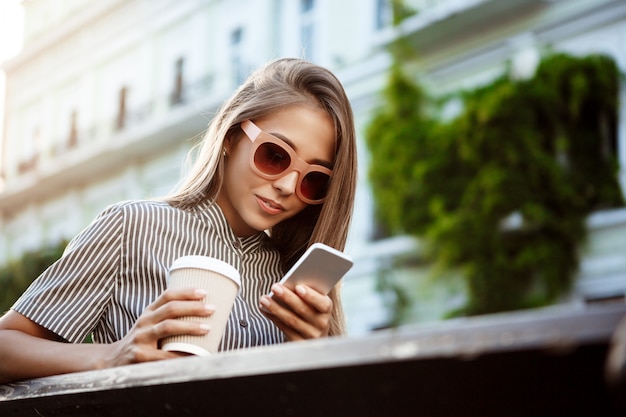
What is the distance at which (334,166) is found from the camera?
65.4 inches

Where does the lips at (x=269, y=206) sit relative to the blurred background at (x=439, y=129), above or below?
below

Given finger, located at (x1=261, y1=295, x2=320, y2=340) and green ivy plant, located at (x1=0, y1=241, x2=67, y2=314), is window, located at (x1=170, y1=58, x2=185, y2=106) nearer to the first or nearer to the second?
green ivy plant, located at (x1=0, y1=241, x2=67, y2=314)

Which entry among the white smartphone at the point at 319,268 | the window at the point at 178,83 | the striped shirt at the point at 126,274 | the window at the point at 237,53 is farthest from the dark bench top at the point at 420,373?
the window at the point at 178,83

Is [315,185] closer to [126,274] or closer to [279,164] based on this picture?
[279,164]

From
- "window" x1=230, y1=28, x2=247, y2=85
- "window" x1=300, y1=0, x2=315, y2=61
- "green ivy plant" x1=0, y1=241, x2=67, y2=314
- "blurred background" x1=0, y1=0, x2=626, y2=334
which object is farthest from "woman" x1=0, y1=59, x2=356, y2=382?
"green ivy plant" x1=0, y1=241, x2=67, y2=314

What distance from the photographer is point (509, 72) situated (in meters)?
10.3

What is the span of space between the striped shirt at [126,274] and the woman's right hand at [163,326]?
262 mm

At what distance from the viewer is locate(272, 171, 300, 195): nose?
1.55m

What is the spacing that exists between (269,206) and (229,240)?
91mm

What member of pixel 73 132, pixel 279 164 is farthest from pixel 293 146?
pixel 73 132

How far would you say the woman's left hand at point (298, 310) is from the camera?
4.05ft

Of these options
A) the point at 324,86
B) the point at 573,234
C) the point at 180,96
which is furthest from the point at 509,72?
the point at 324,86

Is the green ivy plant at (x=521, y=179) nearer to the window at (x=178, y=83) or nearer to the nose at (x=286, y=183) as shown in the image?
the window at (x=178, y=83)

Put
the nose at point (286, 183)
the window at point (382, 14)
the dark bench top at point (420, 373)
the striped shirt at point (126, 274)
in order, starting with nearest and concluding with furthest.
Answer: the dark bench top at point (420, 373), the striped shirt at point (126, 274), the nose at point (286, 183), the window at point (382, 14)
